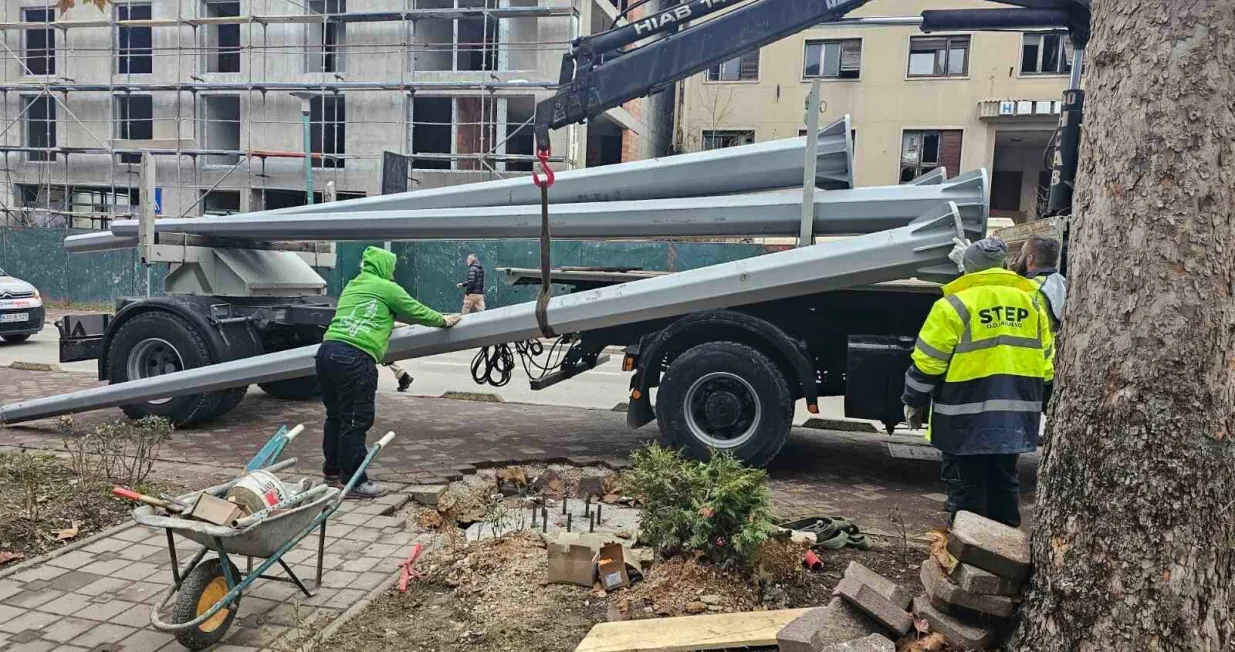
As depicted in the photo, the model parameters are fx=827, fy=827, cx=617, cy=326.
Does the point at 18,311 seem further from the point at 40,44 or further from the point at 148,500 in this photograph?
the point at 40,44

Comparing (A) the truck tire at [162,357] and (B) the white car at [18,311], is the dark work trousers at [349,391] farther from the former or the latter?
(B) the white car at [18,311]

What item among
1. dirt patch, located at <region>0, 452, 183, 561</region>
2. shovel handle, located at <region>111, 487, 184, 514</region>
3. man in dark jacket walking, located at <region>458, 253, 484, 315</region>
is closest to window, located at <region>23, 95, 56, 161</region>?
man in dark jacket walking, located at <region>458, 253, 484, 315</region>

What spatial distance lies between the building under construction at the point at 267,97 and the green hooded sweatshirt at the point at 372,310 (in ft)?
52.7

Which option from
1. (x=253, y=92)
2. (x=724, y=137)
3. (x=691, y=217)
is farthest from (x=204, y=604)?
(x=724, y=137)

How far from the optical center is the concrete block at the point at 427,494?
201 inches

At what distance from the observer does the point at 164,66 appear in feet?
80.8

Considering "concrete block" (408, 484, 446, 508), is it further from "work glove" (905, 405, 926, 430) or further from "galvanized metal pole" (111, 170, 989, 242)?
"work glove" (905, 405, 926, 430)

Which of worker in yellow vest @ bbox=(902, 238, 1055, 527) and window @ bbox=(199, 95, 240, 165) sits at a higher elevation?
window @ bbox=(199, 95, 240, 165)

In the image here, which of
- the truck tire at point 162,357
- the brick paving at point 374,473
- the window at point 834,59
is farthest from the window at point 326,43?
the truck tire at point 162,357

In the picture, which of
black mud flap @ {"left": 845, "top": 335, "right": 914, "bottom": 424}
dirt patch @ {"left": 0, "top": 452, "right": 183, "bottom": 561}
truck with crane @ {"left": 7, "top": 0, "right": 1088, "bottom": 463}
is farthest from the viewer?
black mud flap @ {"left": 845, "top": 335, "right": 914, "bottom": 424}

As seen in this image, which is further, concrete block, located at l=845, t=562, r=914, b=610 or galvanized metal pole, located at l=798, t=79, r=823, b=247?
galvanized metal pole, located at l=798, t=79, r=823, b=247

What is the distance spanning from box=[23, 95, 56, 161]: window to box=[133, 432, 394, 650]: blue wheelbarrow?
2692 centimetres

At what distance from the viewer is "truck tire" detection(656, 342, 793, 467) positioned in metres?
5.87

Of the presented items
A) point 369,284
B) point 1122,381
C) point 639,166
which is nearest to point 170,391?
point 369,284
